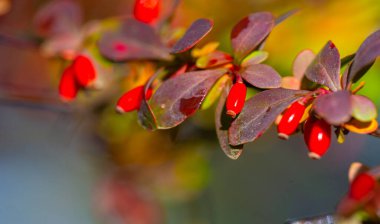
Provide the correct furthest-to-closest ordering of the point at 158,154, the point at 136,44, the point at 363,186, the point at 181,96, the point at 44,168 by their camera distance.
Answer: the point at 44,168 → the point at 158,154 → the point at 136,44 → the point at 181,96 → the point at 363,186

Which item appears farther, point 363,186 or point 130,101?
point 130,101

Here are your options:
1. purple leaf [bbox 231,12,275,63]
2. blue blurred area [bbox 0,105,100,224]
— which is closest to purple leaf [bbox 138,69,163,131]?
purple leaf [bbox 231,12,275,63]

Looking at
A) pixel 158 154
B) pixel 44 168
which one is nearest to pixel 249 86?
pixel 158 154

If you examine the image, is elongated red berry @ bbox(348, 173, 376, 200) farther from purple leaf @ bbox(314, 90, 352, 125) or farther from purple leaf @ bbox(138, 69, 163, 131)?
purple leaf @ bbox(138, 69, 163, 131)

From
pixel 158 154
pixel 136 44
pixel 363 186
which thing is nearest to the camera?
pixel 363 186

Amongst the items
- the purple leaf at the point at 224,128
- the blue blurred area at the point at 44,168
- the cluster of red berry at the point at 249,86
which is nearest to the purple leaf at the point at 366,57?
the cluster of red berry at the point at 249,86

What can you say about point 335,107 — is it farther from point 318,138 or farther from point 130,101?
point 130,101

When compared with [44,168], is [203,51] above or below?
above
